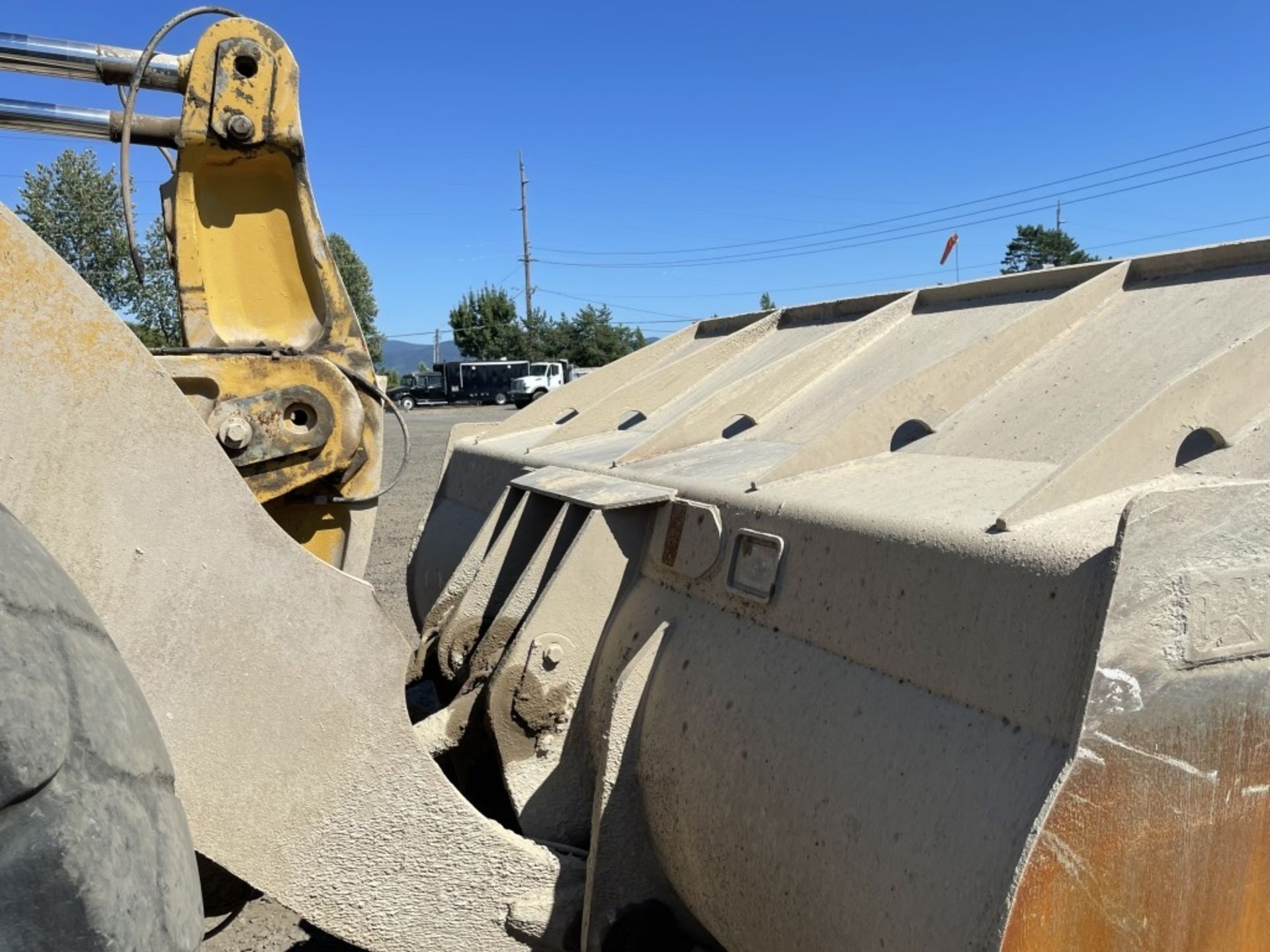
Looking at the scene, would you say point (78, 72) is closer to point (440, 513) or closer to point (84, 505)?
point (84, 505)

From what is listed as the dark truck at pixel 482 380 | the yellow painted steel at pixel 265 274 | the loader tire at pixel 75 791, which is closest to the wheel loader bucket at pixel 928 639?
the yellow painted steel at pixel 265 274

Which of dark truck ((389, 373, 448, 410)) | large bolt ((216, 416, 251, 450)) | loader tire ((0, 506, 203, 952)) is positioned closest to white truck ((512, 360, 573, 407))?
dark truck ((389, 373, 448, 410))

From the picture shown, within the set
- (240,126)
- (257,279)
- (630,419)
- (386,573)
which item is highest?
(240,126)

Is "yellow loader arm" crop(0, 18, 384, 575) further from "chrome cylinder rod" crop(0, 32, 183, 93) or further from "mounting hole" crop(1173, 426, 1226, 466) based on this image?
"mounting hole" crop(1173, 426, 1226, 466)

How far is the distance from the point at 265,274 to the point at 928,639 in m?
1.58

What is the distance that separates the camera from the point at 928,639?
171 cm

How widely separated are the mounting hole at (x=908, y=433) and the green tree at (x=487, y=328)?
52.8m

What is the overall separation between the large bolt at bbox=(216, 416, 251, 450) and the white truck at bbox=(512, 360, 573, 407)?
36.6 metres

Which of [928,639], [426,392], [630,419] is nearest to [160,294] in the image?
[630,419]

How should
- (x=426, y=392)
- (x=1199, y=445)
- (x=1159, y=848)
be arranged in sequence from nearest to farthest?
(x=1159, y=848) → (x=1199, y=445) → (x=426, y=392)

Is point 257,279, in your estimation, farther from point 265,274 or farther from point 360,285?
point 360,285

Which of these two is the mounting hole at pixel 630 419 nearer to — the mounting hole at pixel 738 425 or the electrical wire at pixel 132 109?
the mounting hole at pixel 738 425

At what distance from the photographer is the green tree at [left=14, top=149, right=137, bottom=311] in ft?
91.5

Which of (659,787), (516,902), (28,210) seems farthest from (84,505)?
(28,210)
